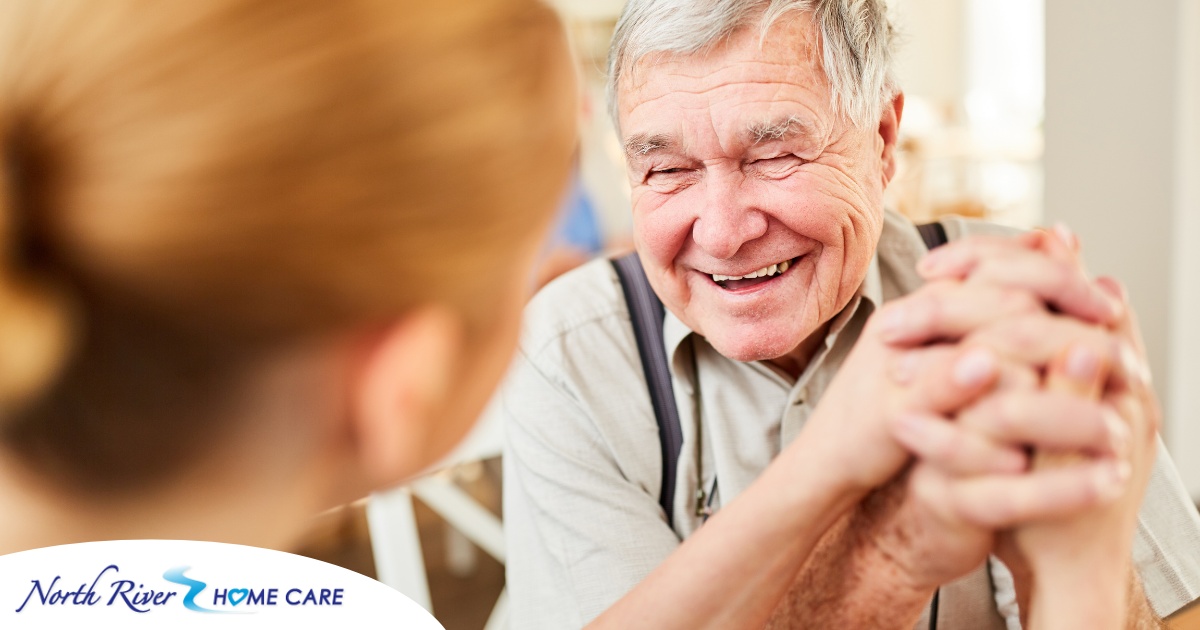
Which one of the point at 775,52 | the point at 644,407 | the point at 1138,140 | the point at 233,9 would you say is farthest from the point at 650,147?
the point at 1138,140

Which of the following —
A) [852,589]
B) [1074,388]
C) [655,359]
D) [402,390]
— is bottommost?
[852,589]

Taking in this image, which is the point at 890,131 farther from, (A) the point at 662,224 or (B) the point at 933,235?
(A) the point at 662,224

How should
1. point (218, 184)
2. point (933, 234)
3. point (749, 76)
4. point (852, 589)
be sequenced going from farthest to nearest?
point (933, 234) < point (749, 76) < point (852, 589) < point (218, 184)

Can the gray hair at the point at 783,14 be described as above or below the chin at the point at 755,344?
above

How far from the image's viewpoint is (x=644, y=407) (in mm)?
1226

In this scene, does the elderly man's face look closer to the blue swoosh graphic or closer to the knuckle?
the knuckle

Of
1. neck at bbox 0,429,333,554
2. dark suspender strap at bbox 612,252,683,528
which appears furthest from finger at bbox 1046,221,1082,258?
neck at bbox 0,429,333,554

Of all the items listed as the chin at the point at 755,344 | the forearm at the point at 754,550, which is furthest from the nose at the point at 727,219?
the forearm at the point at 754,550

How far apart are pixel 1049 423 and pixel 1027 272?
5.4 inches

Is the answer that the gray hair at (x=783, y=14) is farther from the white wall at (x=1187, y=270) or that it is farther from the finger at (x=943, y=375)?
the white wall at (x=1187, y=270)

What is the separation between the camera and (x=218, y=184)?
17.9 inches

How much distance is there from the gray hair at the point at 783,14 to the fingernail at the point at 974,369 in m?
0.47

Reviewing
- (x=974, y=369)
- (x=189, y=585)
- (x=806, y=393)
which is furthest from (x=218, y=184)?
(x=806, y=393)

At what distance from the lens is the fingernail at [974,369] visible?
2.38 ft
